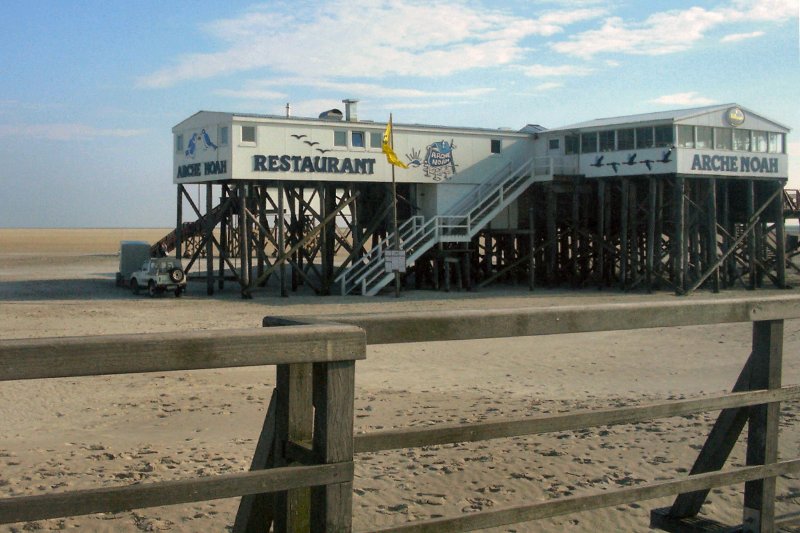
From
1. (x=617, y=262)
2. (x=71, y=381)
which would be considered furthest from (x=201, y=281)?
(x=71, y=381)

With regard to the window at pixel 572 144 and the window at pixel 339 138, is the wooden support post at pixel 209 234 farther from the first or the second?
the window at pixel 572 144

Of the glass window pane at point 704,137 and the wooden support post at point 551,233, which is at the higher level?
the glass window pane at point 704,137

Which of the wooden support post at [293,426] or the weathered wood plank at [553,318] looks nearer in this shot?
the wooden support post at [293,426]

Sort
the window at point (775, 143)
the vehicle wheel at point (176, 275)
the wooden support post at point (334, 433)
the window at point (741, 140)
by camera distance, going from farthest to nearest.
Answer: the window at point (775, 143), the window at point (741, 140), the vehicle wheel at point (176, 275), the wooden support post at point (334, 433)

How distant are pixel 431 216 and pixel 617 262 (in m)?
8.30

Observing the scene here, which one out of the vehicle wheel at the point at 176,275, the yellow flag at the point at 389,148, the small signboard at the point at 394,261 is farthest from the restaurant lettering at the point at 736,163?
the vehicle wheel at the point at 176,275

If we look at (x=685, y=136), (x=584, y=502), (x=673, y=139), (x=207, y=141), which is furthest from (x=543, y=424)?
(x=685, y=136)

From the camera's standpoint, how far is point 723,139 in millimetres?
34188

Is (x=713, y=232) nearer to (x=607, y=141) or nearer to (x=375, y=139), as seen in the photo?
(x=607, y=141)

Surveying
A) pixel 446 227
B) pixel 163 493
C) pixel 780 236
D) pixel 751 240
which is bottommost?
pixel 163 493

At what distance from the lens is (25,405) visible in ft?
37.9

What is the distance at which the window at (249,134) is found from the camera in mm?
31000

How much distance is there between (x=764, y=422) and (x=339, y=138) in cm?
2951

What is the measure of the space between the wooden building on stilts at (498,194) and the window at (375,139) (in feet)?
0.17
